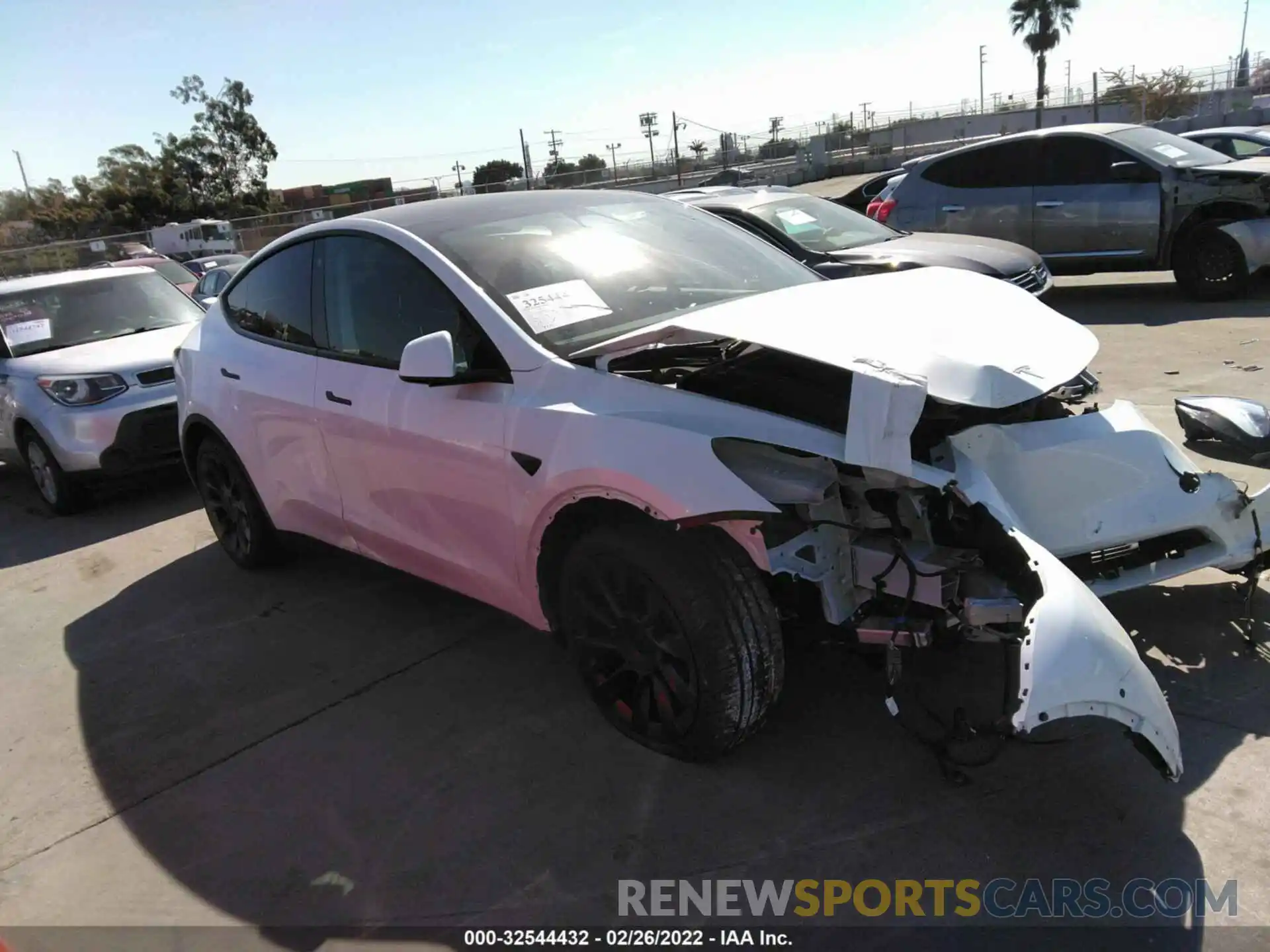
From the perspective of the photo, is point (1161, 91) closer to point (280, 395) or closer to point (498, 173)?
point (498, 173)

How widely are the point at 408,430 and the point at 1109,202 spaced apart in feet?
28.2

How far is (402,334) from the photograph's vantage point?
11.9ft

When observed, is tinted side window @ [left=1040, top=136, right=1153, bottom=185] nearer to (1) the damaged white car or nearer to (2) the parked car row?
(2) the parked car row

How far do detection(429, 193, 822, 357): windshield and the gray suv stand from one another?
684 centimetres

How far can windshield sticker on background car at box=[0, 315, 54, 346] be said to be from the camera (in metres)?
7.21

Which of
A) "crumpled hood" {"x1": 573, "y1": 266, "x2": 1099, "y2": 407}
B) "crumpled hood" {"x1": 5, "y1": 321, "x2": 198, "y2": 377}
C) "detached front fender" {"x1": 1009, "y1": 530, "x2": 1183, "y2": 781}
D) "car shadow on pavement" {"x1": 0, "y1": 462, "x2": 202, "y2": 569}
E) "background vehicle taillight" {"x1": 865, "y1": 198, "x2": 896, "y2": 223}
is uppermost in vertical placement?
"crumpled hood" {"x1": 573, "y1": 266, "x2": 1099, "y2": 407}

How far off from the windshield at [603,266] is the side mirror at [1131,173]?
692 cm

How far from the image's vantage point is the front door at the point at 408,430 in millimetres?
3262

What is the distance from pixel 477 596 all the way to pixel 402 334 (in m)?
1.02

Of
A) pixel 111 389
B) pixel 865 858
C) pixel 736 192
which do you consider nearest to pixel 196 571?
pixel 111 389

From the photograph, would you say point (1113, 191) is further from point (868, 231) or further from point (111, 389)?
point (111, 389)

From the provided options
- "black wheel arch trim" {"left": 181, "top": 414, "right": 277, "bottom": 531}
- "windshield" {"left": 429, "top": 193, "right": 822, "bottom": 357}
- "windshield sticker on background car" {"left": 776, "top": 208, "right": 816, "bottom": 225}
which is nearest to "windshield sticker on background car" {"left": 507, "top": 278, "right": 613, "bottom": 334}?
"windshield" {"left": 429, "top": 193, "right": 822, "bottom": 357}

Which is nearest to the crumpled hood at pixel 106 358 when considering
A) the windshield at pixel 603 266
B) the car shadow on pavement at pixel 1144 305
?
the windshield at pixel 603 266

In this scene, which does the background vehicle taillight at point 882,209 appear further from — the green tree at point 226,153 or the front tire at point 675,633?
the green tree at point 226,153
